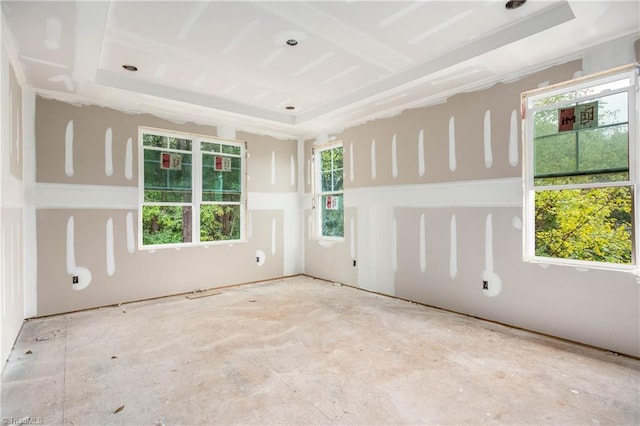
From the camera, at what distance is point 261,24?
2.85m

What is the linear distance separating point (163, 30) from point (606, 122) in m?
4.00

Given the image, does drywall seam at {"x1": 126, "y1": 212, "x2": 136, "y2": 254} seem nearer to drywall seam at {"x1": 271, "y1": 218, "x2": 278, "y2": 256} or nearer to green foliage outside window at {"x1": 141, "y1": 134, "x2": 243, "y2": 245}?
green foliage outside window at {"x1": 141, "y1": 134, "x2": 243, "y2": 245}

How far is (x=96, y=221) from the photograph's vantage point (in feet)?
14.4

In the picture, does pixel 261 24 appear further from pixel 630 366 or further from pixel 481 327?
pixel 630 366

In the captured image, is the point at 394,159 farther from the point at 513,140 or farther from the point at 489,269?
the point at 489,269

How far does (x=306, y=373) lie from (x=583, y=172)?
3.08 metres

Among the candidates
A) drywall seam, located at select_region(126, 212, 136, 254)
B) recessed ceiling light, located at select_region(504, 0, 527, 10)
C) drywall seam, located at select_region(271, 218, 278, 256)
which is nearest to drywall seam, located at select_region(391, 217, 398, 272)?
drywall seam, located at select_region(271, 218, 278, 256)

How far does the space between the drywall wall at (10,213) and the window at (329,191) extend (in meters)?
4.14

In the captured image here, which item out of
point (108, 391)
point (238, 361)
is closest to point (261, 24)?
point (238, 361)

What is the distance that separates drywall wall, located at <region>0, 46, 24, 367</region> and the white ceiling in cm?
39

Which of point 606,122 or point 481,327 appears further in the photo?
point 481,327

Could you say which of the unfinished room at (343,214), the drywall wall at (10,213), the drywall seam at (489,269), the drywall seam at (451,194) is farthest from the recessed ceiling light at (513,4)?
the drywall wall at (10,213)

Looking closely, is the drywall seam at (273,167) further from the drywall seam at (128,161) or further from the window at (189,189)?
the drywall seam at (128,161)

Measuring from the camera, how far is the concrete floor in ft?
6.92
